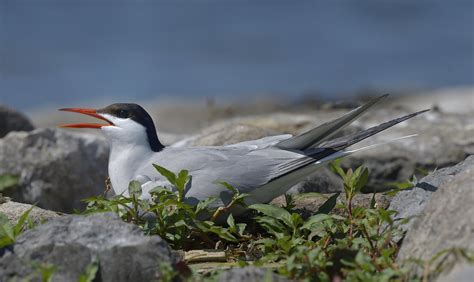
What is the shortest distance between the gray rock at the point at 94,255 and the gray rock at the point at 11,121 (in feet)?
15.2

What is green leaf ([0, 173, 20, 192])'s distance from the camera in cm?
639

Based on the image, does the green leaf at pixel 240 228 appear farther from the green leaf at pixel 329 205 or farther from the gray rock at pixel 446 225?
the gray rock at pixel 446 225

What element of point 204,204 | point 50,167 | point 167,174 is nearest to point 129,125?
point 167,174

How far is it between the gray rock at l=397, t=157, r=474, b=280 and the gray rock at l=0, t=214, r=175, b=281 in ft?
3.22

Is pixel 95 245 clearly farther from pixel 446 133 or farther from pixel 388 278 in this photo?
pixel 446 133

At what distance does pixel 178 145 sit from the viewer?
702cm

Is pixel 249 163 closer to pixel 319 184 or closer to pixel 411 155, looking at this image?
pixel 319 184

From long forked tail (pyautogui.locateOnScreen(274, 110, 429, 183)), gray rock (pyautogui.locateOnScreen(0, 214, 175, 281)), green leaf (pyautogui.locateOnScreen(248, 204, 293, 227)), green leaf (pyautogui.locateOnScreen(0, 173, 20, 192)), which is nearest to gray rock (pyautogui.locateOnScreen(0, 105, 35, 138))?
green leaf (pyautogui.locateOnScreen(0, 173, 20, 192))

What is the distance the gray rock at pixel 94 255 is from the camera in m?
3.58

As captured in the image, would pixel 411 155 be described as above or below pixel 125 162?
below

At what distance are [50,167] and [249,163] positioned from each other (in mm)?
2458

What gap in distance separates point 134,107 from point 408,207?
1.96 m

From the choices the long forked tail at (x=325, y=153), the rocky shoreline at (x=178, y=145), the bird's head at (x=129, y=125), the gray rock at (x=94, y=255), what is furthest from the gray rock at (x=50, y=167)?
the gray rock at (x=94, y=255)

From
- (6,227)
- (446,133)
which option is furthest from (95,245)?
(446,133)
